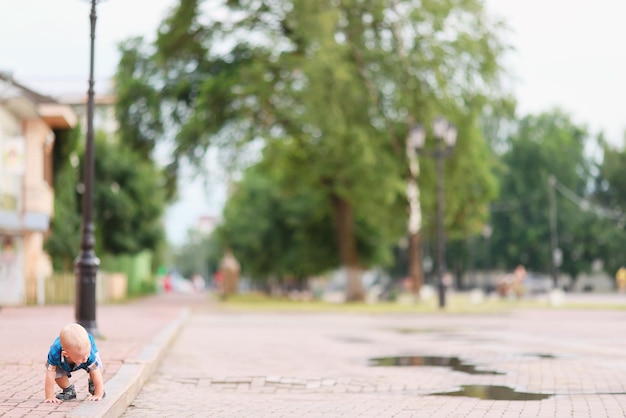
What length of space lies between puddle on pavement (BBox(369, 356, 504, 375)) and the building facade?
24.6 meters

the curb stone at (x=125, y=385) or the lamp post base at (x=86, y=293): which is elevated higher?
the lamp post base at (x=86, y=293)

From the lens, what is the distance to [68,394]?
8812mm

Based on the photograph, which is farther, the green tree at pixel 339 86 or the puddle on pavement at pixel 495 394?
the green tree at pixel 339 86

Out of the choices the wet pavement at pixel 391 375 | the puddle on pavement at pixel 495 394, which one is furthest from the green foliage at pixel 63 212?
the puddle on pavement at pixel 495 394

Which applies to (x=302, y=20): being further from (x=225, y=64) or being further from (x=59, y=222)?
(x=59, y=222)

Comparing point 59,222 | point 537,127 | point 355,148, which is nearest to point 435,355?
point 355,148

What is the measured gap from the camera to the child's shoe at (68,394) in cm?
878

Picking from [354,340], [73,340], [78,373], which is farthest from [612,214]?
[73,340]

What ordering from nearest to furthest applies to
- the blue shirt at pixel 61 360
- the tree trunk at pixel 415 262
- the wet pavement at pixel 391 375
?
1. the blue shirt at pixel 61 360
2. the wet pavement at pixel 391 375
3. the tree trunk at pixel 415 262

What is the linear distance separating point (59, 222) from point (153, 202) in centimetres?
1271

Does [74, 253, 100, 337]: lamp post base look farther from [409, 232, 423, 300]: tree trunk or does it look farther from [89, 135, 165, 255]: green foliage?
[89, 135, 165, 255]: green foliage

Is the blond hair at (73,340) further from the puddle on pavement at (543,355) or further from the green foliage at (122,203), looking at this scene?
the green foliage at (122,203)

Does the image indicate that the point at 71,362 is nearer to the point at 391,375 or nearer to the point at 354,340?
the point at 391,375

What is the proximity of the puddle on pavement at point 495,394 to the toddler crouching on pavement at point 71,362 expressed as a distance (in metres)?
3.52
